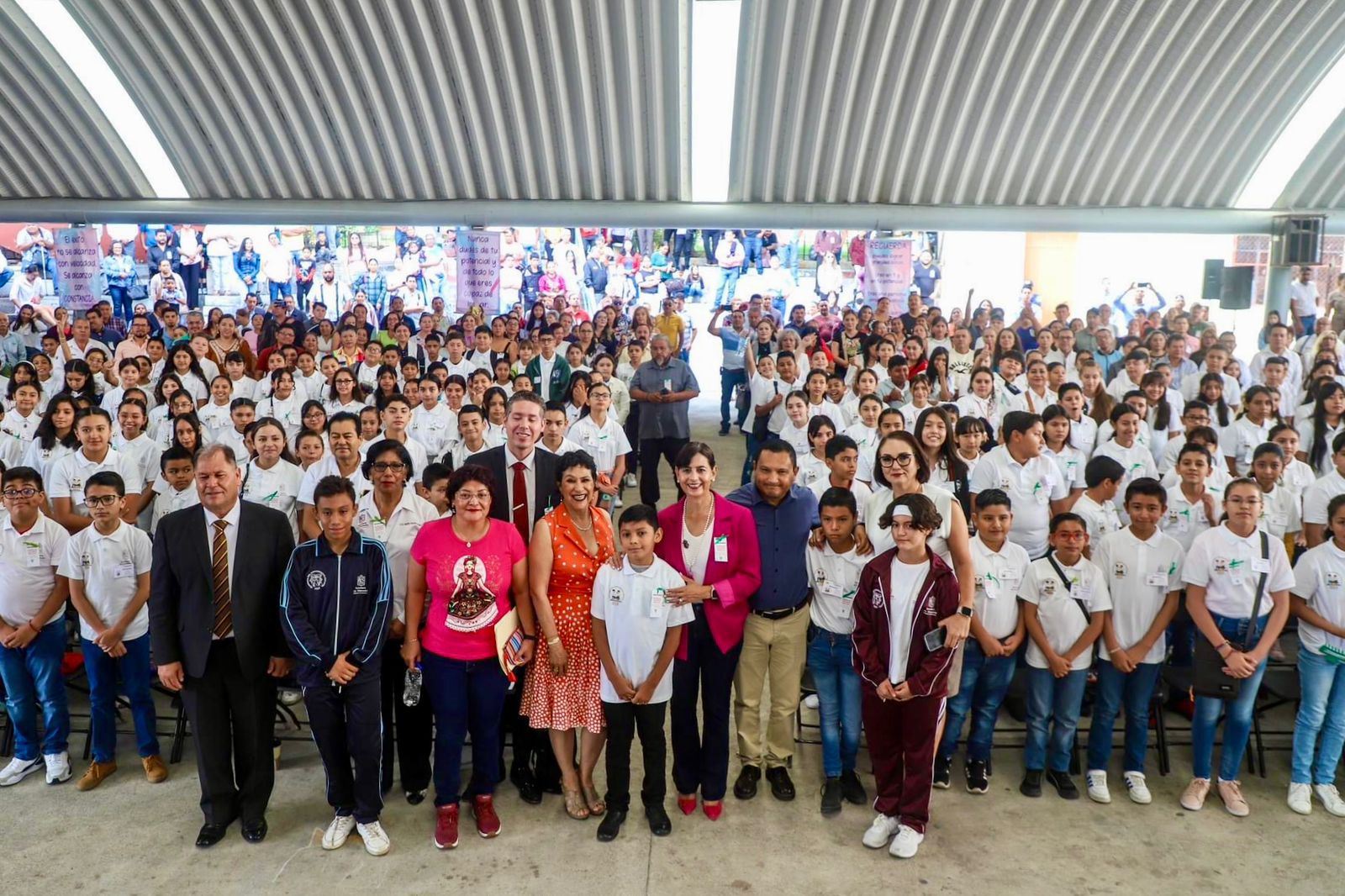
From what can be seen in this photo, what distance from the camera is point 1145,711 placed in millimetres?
4699

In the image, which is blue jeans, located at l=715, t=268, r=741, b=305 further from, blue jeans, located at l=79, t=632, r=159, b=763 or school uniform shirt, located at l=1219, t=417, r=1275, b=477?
blue jeans, located at l=79, t=632, r=159, b=763

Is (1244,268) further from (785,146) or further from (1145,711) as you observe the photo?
(1145,711)

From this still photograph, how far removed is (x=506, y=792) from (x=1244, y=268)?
12.3m

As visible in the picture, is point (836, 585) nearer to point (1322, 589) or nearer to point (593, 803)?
point (593, 803)

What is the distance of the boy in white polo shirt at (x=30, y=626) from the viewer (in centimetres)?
469

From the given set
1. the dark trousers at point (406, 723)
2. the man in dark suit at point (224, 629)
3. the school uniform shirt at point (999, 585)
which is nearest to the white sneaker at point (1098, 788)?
the school uniform shirt at point (999, 585)

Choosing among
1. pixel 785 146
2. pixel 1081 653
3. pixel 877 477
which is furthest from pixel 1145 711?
pixel 785 146

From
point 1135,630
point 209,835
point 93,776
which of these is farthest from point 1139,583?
point 93,776

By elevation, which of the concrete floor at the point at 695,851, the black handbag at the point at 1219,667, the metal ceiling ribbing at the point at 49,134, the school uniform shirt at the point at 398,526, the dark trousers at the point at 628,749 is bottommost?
the concrete floor at the point at 695,851

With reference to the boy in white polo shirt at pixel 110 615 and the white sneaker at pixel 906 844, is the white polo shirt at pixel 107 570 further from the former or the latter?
the white sneaker at pixel 906 844

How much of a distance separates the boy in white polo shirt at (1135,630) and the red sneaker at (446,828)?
9.42ft

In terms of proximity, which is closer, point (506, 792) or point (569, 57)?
point (506, 792)

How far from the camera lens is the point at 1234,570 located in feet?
15.0

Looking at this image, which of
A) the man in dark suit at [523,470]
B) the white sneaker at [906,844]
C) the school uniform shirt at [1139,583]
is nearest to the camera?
the white sneaker at [906,844]
